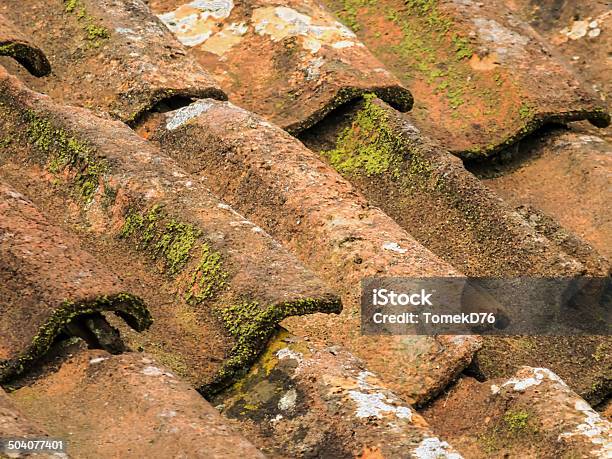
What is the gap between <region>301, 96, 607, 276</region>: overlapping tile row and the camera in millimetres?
4180

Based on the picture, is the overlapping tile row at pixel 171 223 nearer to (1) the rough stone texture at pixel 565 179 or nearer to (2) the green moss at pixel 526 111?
(1) the rough stone texture at pixel 565 179

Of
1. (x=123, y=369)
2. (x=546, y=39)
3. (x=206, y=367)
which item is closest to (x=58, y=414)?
(x=123, y=369)

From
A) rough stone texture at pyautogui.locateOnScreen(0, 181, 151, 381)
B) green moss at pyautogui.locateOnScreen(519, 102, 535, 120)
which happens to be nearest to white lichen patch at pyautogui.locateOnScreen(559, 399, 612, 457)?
rough stone texture at pyautogui.locateOnScreen(0, 181, 151, 381)

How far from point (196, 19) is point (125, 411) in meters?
2.66

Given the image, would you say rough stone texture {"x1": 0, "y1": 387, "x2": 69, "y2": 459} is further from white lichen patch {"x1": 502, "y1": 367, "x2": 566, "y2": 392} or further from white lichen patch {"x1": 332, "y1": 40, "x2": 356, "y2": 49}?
white lichen patch {"x1": 332, "y1": 40, "x2": 356, "y2": 49}

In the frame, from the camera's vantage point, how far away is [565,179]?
193 inches

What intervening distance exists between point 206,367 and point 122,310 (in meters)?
0.30

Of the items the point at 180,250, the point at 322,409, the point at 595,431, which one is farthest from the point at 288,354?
the point at 595,431

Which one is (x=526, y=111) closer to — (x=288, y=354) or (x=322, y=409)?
(x=288, y=354)

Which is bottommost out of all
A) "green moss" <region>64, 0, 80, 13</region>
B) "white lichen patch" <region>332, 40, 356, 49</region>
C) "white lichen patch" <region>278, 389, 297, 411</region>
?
"white lichen patch" <region>278, 389, 297, 411</region>

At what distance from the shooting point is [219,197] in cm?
417

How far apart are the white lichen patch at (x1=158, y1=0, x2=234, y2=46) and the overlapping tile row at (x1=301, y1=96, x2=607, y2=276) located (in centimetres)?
84

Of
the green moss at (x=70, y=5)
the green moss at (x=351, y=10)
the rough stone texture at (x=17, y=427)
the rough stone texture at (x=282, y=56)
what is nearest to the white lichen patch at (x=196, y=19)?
the rough stone texture at (x=282, y=56)

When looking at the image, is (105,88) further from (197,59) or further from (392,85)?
(392,85)
